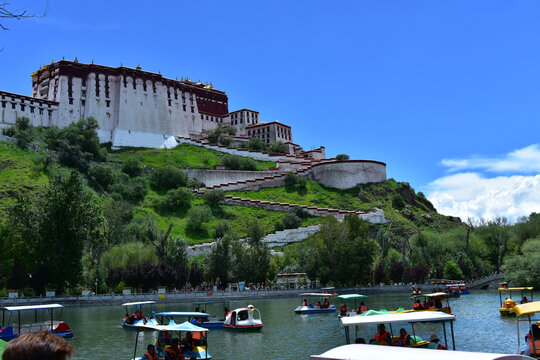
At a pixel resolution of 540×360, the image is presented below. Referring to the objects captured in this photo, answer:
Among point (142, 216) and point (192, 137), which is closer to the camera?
point (142, 216)

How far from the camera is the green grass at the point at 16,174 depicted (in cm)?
7062

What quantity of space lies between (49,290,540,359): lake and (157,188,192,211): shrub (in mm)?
46609

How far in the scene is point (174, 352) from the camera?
18.7 metres

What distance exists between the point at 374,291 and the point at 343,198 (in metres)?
40.3

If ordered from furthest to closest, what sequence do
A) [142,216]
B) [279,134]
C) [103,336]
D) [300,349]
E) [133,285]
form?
[279,134]
[142,216]
[133,285]
[103,336]
[300,349]

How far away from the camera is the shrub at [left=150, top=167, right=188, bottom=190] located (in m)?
93.2

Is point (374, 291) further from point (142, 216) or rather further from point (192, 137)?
point (192, 137)

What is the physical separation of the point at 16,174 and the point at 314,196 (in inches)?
2002

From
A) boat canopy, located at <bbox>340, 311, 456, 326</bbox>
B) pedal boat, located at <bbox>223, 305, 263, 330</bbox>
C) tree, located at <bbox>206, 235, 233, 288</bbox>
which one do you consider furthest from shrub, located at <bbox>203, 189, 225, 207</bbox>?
boat canopy, located at <bbox>340, 311, 456, 326</bbox>

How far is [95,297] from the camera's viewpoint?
4738 centimetres

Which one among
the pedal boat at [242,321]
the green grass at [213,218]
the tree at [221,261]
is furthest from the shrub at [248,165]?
the pedal boat at [242,321]

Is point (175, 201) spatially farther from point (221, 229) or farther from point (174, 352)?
point (174, 352)

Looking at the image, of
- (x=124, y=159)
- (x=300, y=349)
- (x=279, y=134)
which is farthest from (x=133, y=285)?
(x=279, y=134)

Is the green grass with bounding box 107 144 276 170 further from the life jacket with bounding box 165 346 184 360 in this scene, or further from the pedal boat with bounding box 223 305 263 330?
the life jacket with bounding box 165 346 184 360
